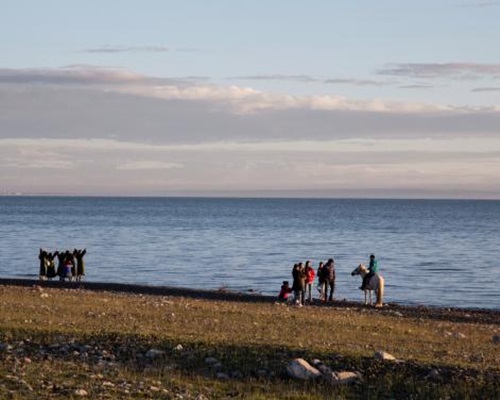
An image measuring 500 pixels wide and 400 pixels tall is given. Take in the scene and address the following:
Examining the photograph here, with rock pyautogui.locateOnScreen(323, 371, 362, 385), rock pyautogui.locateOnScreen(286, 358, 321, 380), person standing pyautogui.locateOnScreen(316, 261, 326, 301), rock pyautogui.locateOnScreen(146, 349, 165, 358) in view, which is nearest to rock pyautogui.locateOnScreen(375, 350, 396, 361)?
rock pyautogui.locateOnScreen(323, 371, 362, 385)

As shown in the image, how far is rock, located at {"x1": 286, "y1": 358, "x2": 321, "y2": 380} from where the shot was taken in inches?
703

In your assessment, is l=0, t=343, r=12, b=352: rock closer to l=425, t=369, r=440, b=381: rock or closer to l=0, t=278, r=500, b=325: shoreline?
l=425, t=369, r=440, b=381: rock

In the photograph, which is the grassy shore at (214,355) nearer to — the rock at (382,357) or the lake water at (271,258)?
the rock at (382,357)

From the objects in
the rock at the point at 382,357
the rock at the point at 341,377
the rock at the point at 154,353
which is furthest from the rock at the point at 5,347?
the rock at the point at 382,357

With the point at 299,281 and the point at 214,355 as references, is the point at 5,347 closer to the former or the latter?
the point at 214,355

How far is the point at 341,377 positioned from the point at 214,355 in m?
2.94

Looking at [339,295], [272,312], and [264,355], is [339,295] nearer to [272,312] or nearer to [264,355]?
[272,312]

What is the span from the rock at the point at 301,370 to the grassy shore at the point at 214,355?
16 cm

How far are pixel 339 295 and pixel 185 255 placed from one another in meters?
36.3

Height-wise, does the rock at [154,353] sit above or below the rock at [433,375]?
below

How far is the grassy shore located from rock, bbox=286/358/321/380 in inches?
6.2

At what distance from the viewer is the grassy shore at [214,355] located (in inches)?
663

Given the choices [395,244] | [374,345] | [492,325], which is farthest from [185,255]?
[374,345]

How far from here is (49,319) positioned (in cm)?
2545
